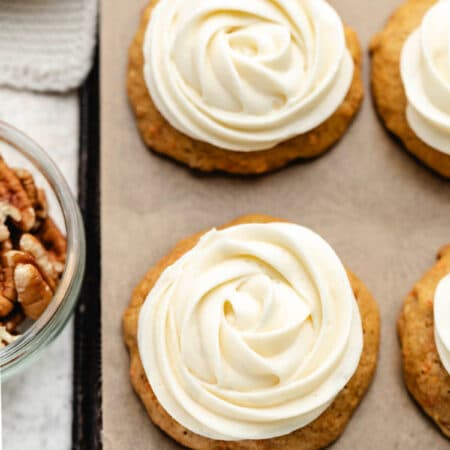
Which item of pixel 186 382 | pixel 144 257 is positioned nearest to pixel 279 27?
pixel 144 257

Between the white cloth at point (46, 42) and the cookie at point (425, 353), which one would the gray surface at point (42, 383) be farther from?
the cookie at point (425, 353)

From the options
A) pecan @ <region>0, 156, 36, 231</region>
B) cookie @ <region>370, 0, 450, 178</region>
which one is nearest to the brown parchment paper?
cookie @ <region>370, 0, 450, 178</region>

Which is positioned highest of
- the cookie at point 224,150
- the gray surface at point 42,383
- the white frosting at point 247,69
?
the white frosting at point 247,69

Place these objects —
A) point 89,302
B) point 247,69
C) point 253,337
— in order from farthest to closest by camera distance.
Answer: point 89,302, point 247,69, point 253,337

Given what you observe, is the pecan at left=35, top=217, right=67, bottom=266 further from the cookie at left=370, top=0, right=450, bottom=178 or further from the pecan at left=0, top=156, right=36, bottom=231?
the cookie at left=370, top=0, right=450, bottom=178

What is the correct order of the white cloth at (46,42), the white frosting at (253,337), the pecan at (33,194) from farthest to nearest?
1. the white cloth at (46,42)
2. the pecan at (33,194)
3. the white frosting at (253,337)

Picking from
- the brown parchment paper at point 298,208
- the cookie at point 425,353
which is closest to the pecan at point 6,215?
the brown parchment paper at point 298,208

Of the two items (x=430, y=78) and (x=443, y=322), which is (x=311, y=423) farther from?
(x=430, y=78)

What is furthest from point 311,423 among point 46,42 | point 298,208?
point 46,42

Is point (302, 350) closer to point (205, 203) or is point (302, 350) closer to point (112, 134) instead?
point (205, 203)
